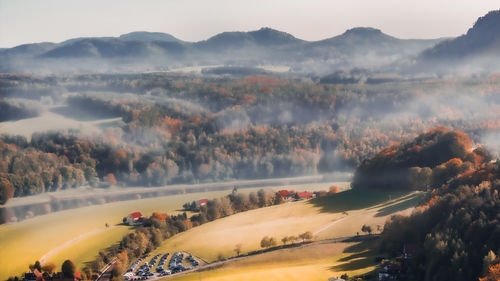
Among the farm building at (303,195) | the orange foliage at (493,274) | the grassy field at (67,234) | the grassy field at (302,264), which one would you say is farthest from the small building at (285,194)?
the orange foliage at (493,274)

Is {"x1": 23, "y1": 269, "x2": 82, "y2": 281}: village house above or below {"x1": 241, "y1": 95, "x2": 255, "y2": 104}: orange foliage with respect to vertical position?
below

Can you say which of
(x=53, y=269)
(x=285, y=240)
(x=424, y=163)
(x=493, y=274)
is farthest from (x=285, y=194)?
(x=493, y=274)

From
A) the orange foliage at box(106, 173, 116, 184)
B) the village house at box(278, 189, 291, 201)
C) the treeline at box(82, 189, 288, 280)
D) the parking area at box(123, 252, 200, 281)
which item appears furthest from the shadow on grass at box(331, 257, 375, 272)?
the orange foliage at box(106, 173, 116, 184)

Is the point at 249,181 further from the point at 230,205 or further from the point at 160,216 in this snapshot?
the point at 160,216

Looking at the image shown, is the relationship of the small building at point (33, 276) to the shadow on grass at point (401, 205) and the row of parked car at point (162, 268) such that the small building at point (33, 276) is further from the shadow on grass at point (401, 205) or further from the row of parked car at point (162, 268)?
the shadow on grass at point (401, 205)

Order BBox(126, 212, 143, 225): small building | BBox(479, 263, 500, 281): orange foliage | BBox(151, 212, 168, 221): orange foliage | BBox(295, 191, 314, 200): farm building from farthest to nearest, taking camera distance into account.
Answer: BBox(295, 191, 314, 200): farm building → BBox(126, 212, 143, 225): small building → BBox(151, 212, 168, 221): orange foliage → BBox(479, 263, 500, 281): orange foliage

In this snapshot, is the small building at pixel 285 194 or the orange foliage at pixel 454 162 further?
the small building at pixel 285 194

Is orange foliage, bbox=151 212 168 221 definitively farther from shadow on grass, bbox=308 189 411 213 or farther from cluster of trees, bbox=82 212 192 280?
shadow on grass, bbox=308 189 411 213
